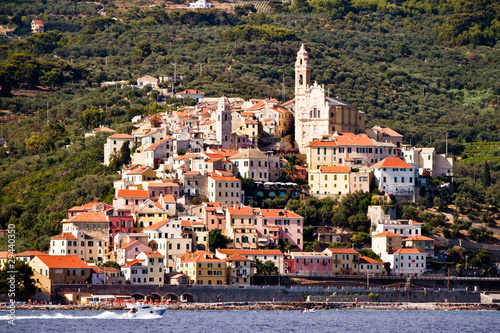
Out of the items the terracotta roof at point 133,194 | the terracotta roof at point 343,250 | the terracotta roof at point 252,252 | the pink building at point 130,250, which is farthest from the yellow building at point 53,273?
the terracotta roof at point 343,250

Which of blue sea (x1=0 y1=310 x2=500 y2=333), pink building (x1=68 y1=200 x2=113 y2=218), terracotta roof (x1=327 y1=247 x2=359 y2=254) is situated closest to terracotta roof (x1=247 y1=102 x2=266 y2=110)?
pink building (x1=68 y1=200 x2=113 y2=218)

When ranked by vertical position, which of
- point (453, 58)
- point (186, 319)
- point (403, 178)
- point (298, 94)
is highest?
point (453, 58)

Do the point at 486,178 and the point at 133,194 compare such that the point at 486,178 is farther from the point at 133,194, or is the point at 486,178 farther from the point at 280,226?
the point at 133,194

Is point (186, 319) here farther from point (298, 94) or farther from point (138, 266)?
point (298, 94)

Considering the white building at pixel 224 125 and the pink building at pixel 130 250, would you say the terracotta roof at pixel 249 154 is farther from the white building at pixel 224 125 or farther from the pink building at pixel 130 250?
the pink building at pixel 130 250

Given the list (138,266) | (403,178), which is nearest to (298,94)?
(403,178)

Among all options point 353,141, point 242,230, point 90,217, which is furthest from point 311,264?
point 90,217
